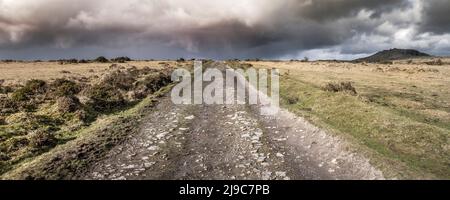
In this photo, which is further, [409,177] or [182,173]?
[182,173]

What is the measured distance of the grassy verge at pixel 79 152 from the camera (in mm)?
11203

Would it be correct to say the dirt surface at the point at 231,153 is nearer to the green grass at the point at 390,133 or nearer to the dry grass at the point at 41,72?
the green grass at the point at 390,133

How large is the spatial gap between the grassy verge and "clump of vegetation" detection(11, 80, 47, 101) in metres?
9.46

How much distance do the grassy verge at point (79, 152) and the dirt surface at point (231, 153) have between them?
18.2 inches

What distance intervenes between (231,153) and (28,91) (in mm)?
20395

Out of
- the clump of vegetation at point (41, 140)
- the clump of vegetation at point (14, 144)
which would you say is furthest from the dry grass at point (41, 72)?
the clump of vegetation at point (41, 140)

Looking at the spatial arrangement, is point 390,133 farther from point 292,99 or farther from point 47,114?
point 47,114

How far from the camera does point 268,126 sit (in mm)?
17547

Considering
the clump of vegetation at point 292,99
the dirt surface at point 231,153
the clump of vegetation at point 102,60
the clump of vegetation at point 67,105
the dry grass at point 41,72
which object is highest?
the clump of vegetation at point 102,60

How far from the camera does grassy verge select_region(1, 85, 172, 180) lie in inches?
441
